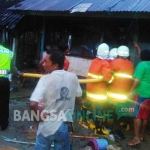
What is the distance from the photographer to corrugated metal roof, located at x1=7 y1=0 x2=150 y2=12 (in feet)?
19.8

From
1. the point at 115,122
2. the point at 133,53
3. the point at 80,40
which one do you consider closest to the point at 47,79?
the point at 115,122

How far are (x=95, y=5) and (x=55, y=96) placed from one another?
4.25 meters

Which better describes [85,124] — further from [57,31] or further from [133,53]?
[57,31]

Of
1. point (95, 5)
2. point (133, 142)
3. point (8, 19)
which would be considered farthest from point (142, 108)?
point (8, 19)

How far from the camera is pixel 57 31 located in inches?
381

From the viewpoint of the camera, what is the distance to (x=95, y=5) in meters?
6.89

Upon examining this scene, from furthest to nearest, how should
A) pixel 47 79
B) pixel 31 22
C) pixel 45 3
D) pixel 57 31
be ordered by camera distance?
pixel 31 22 < pixel 57 31 < pixel 45 3 < pixel 47 79

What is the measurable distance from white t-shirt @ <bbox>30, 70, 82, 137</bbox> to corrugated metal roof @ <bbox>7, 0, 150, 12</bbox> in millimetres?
3212

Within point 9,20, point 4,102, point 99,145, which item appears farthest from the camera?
point 9,20

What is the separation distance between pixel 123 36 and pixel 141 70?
2.46m

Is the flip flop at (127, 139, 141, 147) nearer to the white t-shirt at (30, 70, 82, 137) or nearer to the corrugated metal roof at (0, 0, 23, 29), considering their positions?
the white t-shirt at (30, 70, 82, 137)

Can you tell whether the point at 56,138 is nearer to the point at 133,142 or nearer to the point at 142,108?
the point at 133,142

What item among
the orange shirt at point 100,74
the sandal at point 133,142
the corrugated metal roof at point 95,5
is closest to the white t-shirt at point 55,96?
the orange shirt at point 100,74

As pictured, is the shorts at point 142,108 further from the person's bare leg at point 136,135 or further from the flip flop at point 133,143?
the flip flop at point 133,143
